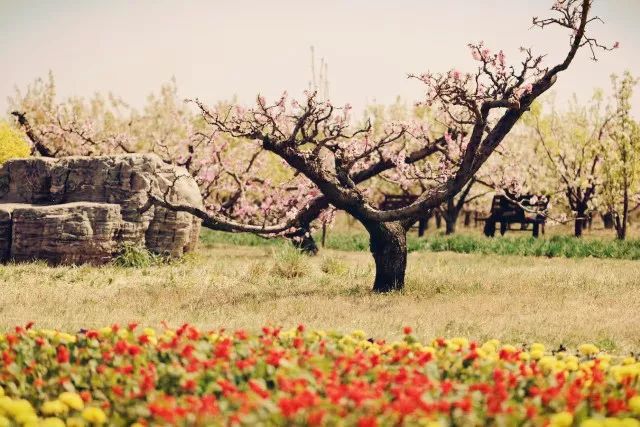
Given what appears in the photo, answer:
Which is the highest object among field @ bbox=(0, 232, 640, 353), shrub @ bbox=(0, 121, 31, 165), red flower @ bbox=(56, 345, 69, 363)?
shrub @ bbox=(0, 121, 31, 165)

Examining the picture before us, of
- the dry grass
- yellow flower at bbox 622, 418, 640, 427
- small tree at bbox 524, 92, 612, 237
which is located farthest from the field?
small tree at bbox 524, 92, 612, 237

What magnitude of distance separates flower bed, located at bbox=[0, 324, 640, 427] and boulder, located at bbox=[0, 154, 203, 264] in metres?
9.42

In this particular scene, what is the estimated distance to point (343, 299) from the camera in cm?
1121

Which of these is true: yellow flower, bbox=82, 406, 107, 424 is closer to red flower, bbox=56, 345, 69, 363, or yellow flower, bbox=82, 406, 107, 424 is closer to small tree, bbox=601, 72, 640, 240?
red flower, bbox=56, 345, 69, 363

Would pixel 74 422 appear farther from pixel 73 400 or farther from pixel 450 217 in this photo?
pixel 450 217

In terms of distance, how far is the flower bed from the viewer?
3854 millimetres

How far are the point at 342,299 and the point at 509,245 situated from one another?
9434mm

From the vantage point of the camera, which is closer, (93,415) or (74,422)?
(93,415)

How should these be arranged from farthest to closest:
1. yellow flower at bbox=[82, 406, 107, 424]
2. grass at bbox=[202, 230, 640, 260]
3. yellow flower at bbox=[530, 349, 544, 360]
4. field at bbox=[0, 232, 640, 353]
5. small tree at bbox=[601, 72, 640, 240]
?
small tree at bbox=[601, 72, 640, 240]
grass at bbox=[202, 230, 640, 260]
field at bbox=[0, 232, 640, 353]
yellow flower at bbox=[530, 349, 544, 360]
yellow flower at bbox=[82, 406, 107, 424]

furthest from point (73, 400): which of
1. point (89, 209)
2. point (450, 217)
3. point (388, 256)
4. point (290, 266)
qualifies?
point (450, 217)

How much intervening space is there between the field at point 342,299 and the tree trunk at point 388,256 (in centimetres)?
26

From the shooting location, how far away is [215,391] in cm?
469

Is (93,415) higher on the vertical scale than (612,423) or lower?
lower

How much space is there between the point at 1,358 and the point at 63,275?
8.36 m
